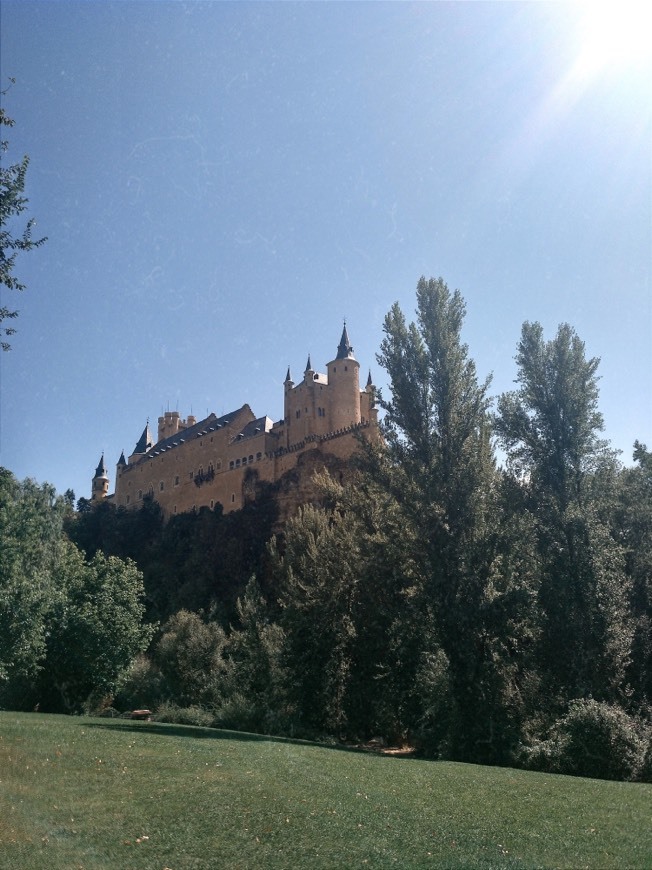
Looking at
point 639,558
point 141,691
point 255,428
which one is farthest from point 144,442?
point 639,558

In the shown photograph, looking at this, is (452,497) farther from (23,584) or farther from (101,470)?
(101,470)

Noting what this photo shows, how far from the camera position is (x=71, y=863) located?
7625 millimetres

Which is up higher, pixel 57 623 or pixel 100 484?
pixel 100 484

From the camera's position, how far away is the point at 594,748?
14.4 meters

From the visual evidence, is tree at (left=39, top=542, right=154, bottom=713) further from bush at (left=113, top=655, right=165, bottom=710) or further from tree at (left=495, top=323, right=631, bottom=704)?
tree at (left=495, top=323, right=631, bottom=704)

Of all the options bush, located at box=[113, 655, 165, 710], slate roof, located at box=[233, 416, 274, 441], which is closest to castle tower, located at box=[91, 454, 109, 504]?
slate roof, located at box=[233, 416, 274, 441]

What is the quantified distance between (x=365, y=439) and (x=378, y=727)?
373 inches

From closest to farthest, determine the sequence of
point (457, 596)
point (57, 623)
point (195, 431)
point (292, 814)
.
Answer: point (292, 814)
point (457, 596)
point (57, 623)
point (195, 431)

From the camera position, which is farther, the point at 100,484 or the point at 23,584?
the point at 100,484

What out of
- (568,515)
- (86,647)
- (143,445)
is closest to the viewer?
(568,515)

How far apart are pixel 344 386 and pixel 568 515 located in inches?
1793

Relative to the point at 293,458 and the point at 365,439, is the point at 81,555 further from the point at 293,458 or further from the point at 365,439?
the point at 293,458

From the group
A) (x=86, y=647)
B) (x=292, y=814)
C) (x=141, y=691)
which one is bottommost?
(x=141, y=691)

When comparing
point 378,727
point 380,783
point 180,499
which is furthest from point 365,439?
point 180,499
